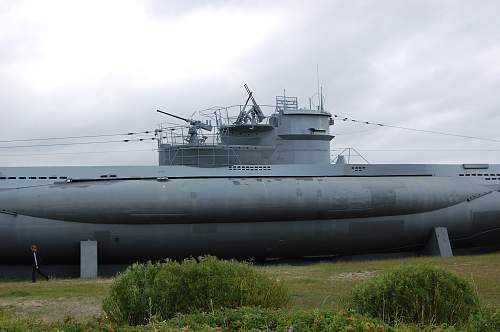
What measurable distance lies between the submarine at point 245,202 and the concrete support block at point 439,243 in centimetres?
26

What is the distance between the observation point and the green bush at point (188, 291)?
20.1 feet

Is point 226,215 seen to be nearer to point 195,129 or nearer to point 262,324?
point 195,129

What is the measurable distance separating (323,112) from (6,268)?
1382cm

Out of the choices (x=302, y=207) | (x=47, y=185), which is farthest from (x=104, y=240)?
(x=302, y=207)

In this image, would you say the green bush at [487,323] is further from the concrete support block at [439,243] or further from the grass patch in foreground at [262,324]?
the concrete support block at [439,243]

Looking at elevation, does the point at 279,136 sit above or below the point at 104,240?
above

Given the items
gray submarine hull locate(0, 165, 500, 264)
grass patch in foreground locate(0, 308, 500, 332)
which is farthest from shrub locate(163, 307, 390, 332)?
gray submarine hull locate(0, 165, 500, 264)

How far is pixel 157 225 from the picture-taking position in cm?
1748

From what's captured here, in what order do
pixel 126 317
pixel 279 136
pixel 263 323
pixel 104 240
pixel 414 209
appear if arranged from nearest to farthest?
pixel 263 323, pixel 126 317, pixel 104 240, pixel 414 209, pixel 279 136

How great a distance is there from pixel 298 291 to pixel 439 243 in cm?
1073

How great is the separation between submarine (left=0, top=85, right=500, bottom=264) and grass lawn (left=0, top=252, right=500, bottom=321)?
2.29 meters

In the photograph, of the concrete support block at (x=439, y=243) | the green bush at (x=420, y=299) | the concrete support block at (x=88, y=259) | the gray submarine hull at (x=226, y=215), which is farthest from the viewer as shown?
the concrete support block at (x=439, y=243)

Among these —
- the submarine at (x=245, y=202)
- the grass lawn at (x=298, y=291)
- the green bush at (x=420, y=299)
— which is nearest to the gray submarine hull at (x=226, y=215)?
the submarine at (x=245, y=202)

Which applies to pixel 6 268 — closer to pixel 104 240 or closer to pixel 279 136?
pixel 104 240
